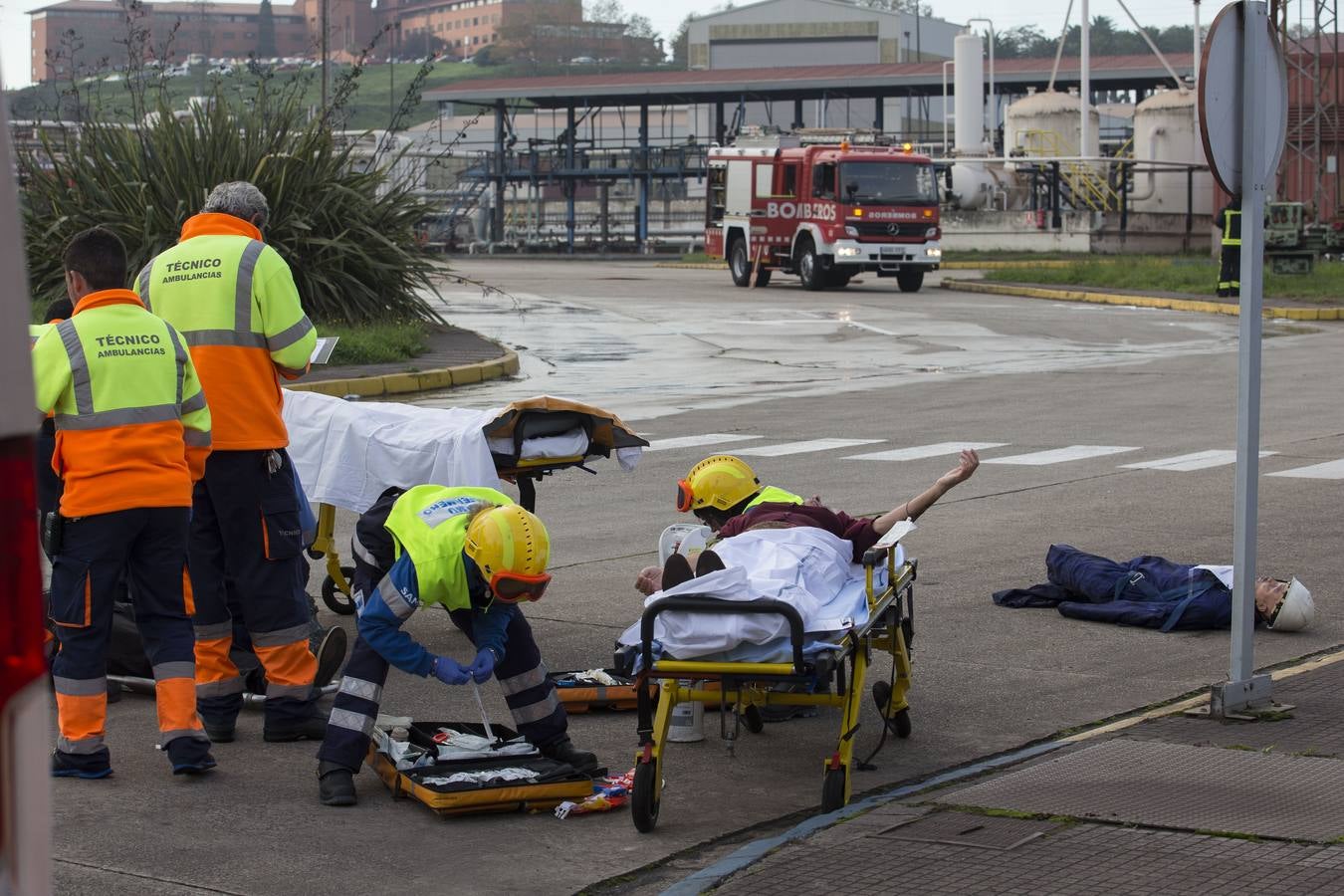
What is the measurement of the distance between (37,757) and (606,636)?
6.32 m

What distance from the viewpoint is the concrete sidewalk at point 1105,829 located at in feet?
16.5


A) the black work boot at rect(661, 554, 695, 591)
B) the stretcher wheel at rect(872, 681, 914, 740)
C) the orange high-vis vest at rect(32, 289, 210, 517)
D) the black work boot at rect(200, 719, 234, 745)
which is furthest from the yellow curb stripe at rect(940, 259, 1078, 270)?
the orange high-vis vest at rect(32, 289, 210, 517)

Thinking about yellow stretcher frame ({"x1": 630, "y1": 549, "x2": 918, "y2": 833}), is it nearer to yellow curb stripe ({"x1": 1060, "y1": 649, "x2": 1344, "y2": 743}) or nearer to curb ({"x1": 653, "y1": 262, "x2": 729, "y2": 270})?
yellow curb stripe ({"x1": 1060, "y1": 649, "x2": 1344, "y2": 743})

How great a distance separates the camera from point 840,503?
1225 cm

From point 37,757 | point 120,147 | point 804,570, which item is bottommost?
point 804,570

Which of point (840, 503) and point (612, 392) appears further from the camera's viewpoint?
point (612, 392)

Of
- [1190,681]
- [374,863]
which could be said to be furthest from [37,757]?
[1190,681]

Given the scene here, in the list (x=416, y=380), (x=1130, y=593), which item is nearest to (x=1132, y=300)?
(x=416, y=380)

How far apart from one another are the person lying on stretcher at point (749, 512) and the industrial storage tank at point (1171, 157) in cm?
4924

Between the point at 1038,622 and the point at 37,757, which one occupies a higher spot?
the point at 37,757

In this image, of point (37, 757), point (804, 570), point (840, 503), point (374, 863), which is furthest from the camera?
point (840, 503)

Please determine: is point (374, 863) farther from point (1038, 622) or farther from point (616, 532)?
point (616, 532)

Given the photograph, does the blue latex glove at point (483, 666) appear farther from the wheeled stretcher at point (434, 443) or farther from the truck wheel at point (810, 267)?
the truck wheel at point (810, 267)

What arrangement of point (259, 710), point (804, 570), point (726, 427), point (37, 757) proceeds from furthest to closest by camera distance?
point (726, 427)
point (259, 710)
point (804, 570)
point (37, 757)
